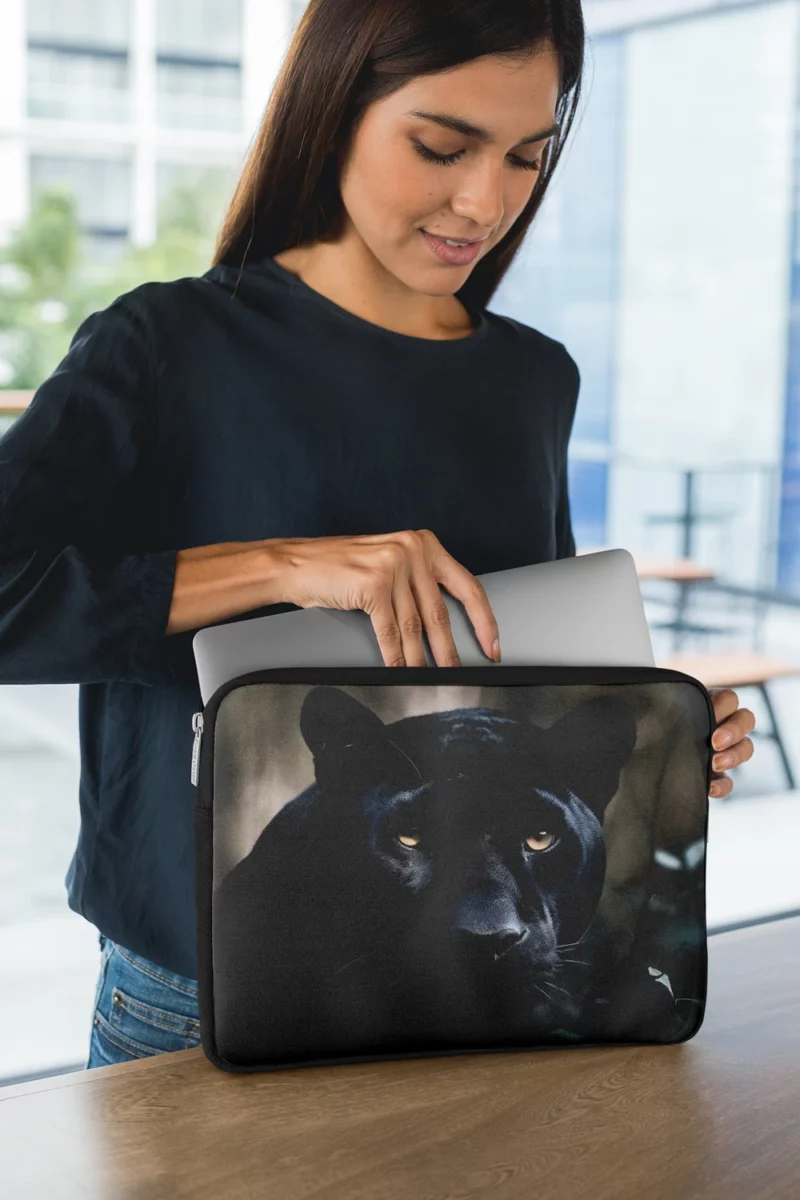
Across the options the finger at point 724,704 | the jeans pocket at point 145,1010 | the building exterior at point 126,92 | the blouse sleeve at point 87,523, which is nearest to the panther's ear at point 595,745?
the finger at point 724,704

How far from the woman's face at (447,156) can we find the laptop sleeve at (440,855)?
1.14 feet

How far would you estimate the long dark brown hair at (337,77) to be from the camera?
793 millimetres

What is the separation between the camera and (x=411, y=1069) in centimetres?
66

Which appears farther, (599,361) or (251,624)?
(599,361)

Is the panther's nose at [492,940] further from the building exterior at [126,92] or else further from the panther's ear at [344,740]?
the building exterior at [126,92]

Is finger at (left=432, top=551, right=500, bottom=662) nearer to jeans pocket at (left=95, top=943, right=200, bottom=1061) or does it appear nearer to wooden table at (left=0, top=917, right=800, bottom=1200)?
wooden table at (left=0, top=917, right=800, bottom=1200)

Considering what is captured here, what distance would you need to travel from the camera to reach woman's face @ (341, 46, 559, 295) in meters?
0.80

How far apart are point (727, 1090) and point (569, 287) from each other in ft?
12.7

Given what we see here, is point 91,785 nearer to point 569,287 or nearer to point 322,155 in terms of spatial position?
point 322,155

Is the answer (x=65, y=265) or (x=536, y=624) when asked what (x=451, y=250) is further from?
(x=65, y=265)

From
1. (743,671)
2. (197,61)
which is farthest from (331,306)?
(197,61)

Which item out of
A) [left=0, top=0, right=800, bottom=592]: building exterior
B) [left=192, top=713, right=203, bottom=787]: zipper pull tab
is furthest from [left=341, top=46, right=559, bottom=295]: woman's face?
→ [left=0, top=0, right=800, bottom=592]: building exterior

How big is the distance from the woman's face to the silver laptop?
10.6 inches

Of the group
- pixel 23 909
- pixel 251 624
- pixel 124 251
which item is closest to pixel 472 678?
pixel 251 624
